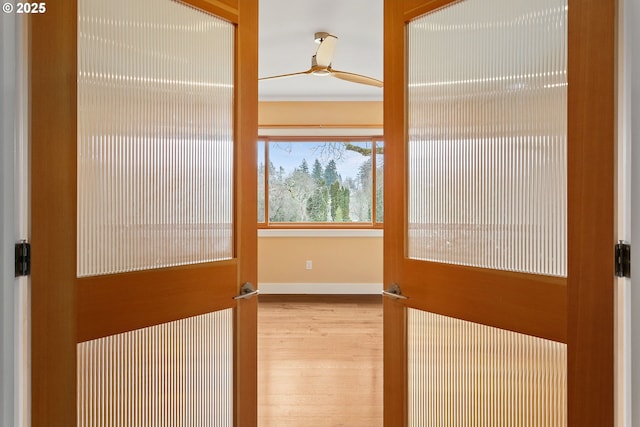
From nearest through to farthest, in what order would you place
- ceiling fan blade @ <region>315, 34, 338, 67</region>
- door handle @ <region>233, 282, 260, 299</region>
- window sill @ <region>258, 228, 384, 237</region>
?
door handle @ <region>233, 282, 260, 299</region>, ceiling fan blade @ <region>315, 34, 338, 67</region>, window sill @ <region>258, 228, 384, 237</region>

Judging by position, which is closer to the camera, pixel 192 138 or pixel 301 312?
pixel 192 138

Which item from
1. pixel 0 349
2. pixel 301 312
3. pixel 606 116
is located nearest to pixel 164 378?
pixel 0 349

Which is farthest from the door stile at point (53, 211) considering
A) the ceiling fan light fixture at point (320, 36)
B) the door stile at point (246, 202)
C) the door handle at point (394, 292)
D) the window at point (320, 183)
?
the window at point (320, 183)

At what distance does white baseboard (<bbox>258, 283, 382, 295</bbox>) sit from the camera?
4.93m

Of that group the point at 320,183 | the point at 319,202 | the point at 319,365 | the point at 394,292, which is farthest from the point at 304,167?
the point at 394,292

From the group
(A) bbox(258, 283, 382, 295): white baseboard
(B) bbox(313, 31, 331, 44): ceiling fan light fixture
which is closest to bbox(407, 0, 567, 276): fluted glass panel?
(B) bbox(313, 31, 331, 44): ceiling fan light fixture

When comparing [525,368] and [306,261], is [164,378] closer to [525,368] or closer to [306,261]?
[525,368]

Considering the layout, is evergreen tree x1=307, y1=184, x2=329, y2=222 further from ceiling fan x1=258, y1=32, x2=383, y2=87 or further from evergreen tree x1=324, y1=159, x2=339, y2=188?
ceiling fan x1=258, y1=32, x2=383, y2=87

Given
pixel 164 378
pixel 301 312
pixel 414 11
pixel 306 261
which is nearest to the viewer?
pixel 164 378

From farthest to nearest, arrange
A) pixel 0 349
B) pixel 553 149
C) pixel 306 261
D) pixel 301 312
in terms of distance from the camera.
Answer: pixel 306 261, pixel 301 312, pixel 553 149, pixel 0 349

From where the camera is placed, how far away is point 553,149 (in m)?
1.13

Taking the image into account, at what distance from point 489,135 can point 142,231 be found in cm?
123

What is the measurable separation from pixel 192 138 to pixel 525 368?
1.40 meters

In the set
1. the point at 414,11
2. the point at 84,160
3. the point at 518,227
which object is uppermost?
the point at 414,11
